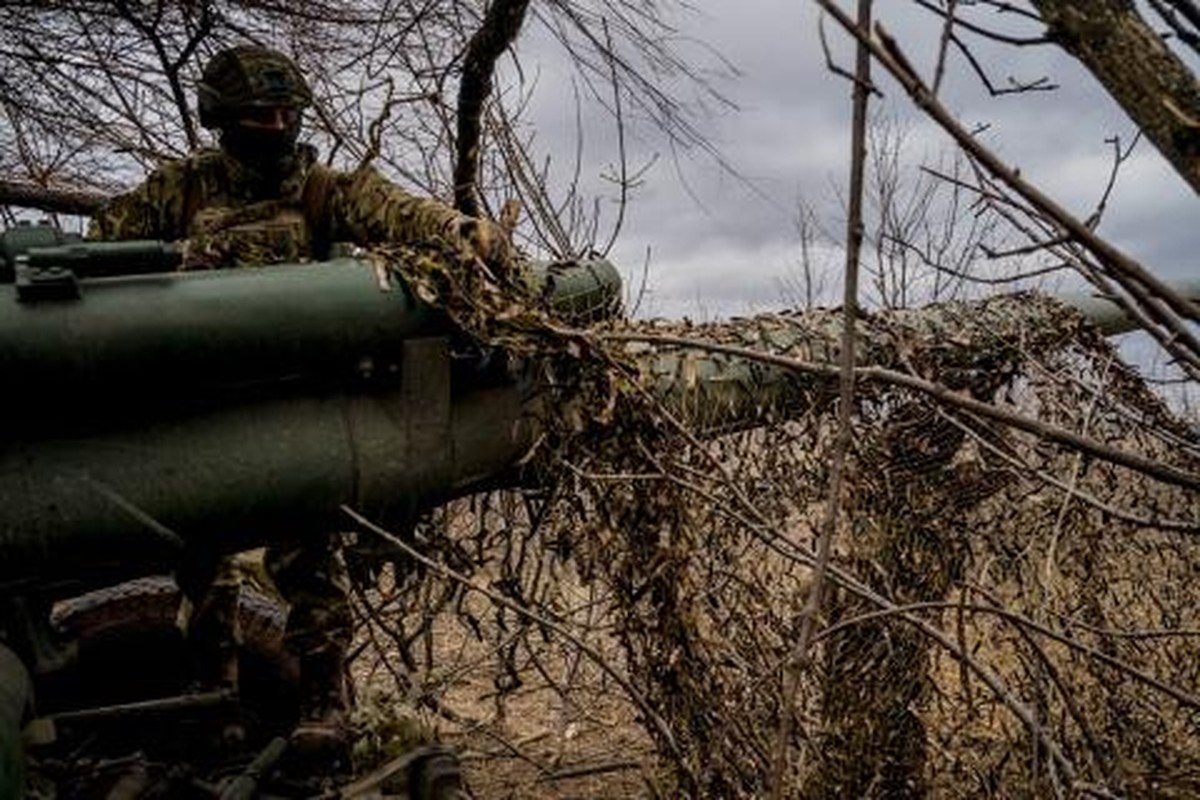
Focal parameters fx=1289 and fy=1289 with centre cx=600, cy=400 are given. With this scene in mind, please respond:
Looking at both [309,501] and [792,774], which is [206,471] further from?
[792,774]

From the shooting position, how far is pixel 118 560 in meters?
2.84

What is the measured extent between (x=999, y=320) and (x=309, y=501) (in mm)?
2259

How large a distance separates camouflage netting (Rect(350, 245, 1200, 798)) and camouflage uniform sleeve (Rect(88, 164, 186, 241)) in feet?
4.14

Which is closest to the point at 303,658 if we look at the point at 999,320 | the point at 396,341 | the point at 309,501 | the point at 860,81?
the point at 309,501

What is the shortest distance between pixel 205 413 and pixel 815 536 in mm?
1645

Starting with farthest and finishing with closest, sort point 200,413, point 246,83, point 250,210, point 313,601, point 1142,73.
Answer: point 313,601
point 250,210
point 246,83
point 200,413
point 1142,73

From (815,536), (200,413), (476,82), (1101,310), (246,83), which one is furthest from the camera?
(476,82)

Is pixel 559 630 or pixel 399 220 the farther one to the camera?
pixel 399 220

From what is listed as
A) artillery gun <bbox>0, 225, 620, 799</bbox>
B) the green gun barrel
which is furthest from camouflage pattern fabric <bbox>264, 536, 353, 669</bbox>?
the green gun barrel

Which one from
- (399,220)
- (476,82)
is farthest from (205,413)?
(476,82)

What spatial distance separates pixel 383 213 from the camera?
3.73m

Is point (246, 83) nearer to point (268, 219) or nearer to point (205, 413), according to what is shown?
point (268, 219)

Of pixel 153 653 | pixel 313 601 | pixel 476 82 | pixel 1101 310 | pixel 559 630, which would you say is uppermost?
pixel 476 82

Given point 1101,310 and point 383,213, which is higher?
point 383,213
